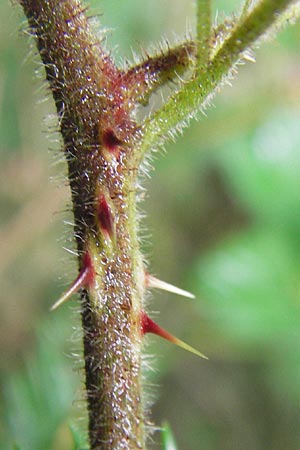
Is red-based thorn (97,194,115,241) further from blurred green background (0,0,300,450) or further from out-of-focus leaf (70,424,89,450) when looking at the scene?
blurred green background (0,0,300,450)

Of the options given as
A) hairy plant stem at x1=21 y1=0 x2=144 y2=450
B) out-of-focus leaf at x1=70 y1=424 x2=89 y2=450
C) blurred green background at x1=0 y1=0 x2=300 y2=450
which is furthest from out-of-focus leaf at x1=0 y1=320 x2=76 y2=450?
hairy plant stem at x1=21 y1=0 x2=144 y2=450

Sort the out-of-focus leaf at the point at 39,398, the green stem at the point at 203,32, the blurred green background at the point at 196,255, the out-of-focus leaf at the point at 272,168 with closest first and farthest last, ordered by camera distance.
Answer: the green stem at the point at 203,32
the out-of-focus leaf at the point at 39,398
the blurred green background at the point at 196,255
the out-of-focus leaf at the point at 272,168

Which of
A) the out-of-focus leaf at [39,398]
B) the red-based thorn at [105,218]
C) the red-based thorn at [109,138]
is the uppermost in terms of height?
the red-based thorn at [109,138]

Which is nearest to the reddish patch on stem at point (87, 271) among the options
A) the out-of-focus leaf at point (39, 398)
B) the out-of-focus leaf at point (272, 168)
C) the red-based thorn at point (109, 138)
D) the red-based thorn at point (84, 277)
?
the red-based thorn at point (84, 277)

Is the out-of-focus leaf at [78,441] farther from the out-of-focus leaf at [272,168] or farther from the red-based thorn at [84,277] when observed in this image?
the out-of-focus leaf at [272,168]

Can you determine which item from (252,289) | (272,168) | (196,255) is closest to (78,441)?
(252,289)

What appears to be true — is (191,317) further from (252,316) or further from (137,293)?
(137,293)
